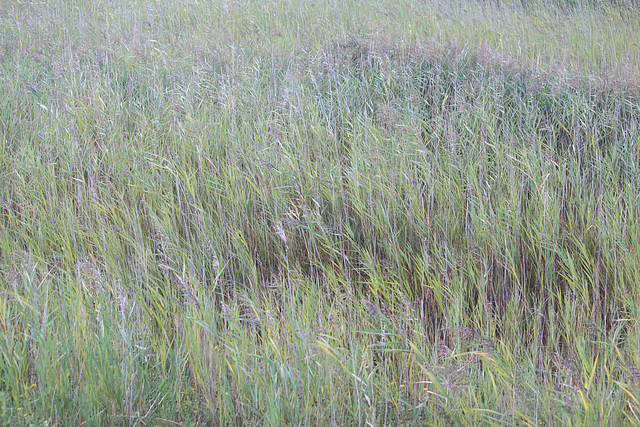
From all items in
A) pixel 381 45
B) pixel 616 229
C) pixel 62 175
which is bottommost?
pixel 616 229

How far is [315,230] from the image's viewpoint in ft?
7.13

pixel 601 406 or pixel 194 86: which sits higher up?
pixel 194 86

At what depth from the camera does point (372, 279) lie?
1903 mm

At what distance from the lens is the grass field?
1.31m

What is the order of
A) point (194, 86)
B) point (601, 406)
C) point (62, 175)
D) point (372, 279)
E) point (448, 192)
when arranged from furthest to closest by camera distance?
point (194, 86), point (62, 175), point (448, 192), point (372, 279), point (601, 406)

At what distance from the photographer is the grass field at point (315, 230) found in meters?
1.31

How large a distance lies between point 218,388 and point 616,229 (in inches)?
72.4

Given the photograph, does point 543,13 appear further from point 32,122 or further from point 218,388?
point 218,388

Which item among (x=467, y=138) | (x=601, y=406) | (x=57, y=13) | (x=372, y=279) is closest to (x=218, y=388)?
(x=372, y=279)

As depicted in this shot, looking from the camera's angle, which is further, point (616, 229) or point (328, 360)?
point (616, 229)

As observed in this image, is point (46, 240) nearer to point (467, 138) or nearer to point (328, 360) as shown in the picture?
point (328, 360)

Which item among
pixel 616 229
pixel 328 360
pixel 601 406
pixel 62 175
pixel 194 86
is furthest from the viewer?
pixel 194 86

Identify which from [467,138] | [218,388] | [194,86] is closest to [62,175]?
[194,86]

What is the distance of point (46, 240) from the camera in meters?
2.10
